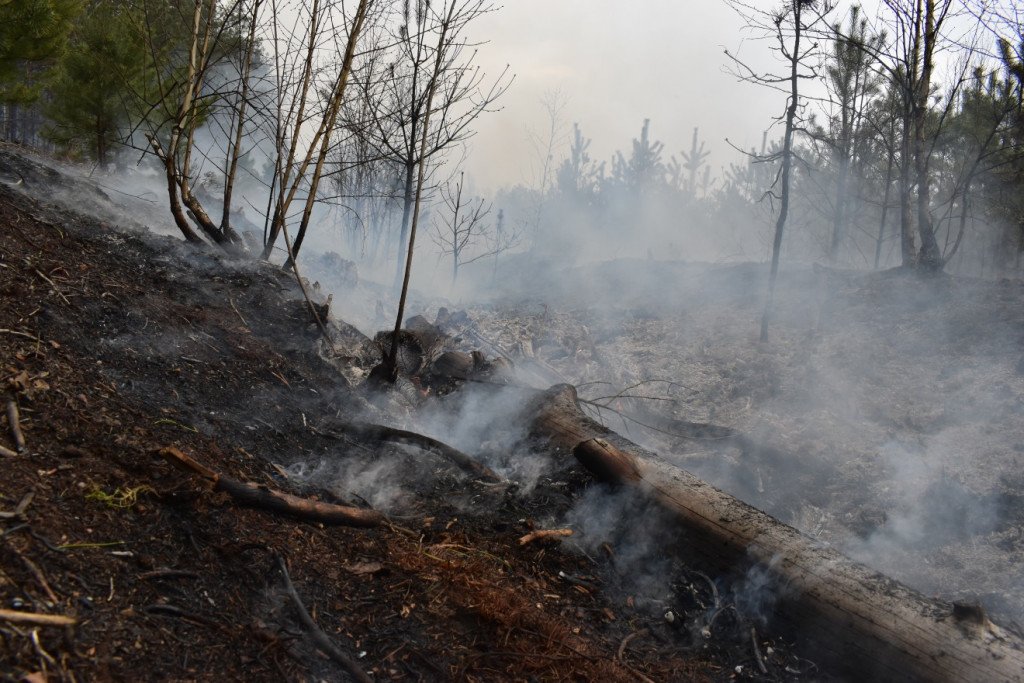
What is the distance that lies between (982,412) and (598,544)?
7.34 meters

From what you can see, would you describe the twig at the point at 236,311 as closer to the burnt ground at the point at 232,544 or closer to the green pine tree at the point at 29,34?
the burnt ground at the point at 232,544

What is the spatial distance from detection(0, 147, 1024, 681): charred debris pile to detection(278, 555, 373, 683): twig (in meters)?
0.01

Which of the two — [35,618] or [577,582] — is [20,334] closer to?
[35,618]

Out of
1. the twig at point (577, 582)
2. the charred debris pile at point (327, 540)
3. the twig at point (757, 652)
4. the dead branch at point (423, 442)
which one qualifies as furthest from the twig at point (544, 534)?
the twig at point (757, 652)

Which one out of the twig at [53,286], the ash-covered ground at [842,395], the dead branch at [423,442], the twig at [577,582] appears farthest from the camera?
the ash-covered ground at [842,395]

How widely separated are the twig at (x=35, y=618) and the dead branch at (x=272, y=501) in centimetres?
100

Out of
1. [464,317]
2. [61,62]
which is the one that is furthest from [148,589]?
[61,62]

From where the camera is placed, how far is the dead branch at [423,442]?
14.4ft

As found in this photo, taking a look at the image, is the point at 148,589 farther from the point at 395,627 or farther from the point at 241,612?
the point at 395,627

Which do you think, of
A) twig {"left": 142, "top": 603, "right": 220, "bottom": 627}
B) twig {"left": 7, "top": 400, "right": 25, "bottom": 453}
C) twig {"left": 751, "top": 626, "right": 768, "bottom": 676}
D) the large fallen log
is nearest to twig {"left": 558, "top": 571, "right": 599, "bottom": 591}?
the large fallen log

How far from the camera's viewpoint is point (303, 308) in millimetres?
A: 5934

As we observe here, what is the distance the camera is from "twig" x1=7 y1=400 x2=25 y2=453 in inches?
107

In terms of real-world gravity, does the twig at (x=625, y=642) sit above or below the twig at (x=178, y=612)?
below

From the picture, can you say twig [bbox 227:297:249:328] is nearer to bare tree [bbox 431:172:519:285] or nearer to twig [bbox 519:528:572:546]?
twig [bbox 519:528:572:546]
